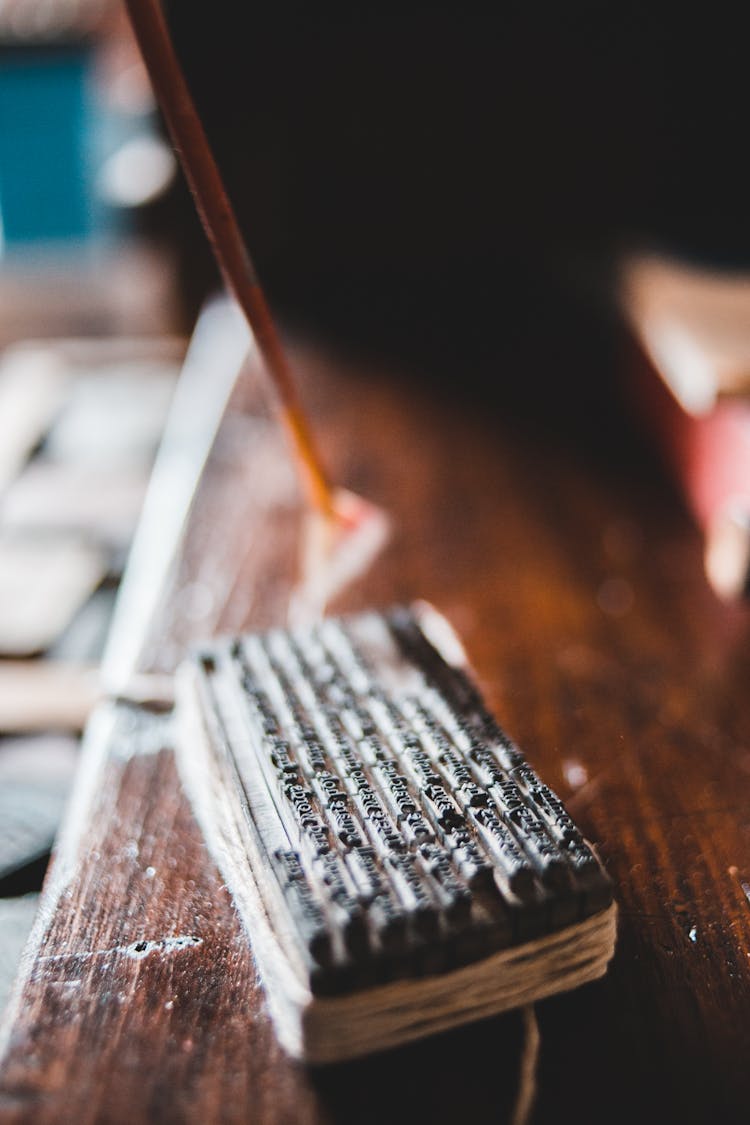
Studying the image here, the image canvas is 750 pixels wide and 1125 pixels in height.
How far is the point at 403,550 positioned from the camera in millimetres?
1398

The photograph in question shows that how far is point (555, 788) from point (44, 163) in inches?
445

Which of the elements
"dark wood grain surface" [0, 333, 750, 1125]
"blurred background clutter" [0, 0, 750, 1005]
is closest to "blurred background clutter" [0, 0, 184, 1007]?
"blurred background clutter" [0, 0, 750, 1005]

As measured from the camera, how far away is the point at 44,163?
10.4 meters

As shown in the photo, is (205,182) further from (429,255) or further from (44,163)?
(44,163)

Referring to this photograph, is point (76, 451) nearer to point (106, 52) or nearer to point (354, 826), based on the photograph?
point (354, 826)

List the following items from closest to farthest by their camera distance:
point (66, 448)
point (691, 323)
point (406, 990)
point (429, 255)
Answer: point (406, 990), point (691, 323), point (66, 448), point (429, 255)

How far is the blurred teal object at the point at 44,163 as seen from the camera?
9.91m

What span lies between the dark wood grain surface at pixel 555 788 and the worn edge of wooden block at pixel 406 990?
19mm

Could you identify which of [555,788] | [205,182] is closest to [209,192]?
[205,182]

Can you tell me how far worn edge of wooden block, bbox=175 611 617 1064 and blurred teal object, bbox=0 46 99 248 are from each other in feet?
33.6

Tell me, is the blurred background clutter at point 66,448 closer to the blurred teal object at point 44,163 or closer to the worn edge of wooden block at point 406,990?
the worn edge of wooden block at point 406,990

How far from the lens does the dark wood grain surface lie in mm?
627

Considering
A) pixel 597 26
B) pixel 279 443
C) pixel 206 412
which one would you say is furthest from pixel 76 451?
pixel 597 26

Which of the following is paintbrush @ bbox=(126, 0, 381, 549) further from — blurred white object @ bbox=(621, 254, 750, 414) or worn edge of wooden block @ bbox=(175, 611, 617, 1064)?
blurred white object @ bbox=(621, 254, 750, 414)
